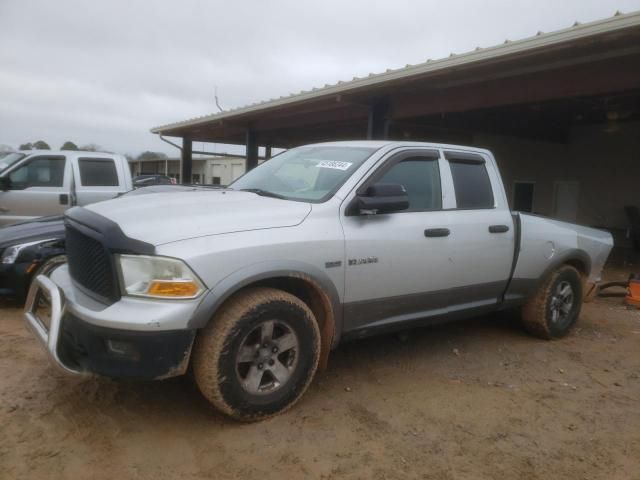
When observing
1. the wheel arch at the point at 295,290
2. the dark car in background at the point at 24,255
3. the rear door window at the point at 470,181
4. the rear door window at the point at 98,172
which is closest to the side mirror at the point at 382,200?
the wheel arch at the point at 295,290

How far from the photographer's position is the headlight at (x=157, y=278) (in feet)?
8.56

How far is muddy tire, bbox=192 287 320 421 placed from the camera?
275 cm

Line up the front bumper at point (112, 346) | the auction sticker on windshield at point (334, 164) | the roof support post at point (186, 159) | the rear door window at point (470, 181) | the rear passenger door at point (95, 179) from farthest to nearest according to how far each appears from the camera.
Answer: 1. the roof support post at point (186, 159)
2. the rear passenger door at point (95, 179)
3. the rear door window at point (470, 181)
4. the auction sticker on windshield at point (334, 164)
5. the front bumper at point (112, 346)

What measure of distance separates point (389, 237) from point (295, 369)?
1.11 metres

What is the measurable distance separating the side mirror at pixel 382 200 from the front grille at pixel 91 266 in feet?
5.24

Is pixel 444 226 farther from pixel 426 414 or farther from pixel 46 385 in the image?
pixel 46 385

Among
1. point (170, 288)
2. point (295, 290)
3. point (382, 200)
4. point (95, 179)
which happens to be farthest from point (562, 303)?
point (95, 179)

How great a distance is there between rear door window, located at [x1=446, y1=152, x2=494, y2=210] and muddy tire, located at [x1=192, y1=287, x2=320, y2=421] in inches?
72.5

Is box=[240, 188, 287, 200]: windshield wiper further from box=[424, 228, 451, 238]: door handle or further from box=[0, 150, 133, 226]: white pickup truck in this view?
box=[0, 150, 133, 226]: white pickup truck

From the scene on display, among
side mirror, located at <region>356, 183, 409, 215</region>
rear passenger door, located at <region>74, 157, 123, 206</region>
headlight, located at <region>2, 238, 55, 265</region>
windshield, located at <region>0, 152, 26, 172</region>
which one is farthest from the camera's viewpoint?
rear passenger door, located at <region>74, 157, 123, 206</region>

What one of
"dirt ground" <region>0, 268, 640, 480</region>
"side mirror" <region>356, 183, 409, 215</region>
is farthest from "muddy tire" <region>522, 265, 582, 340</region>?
"side mirror" <region>356, 183, 409, 215</region>

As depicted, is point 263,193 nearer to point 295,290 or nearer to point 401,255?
point 295,290

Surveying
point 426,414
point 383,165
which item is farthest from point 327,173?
point 426,414

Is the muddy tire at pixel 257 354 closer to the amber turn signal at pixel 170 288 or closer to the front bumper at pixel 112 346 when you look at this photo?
the front bumper at pixel 112 346
